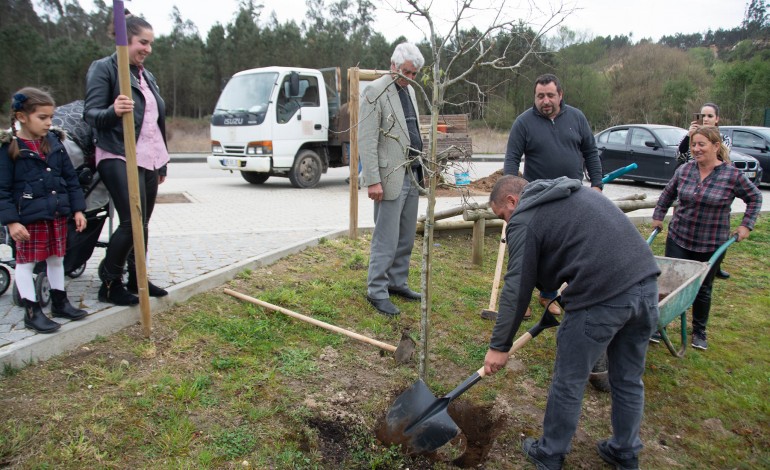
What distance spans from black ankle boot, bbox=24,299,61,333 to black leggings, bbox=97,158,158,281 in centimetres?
49

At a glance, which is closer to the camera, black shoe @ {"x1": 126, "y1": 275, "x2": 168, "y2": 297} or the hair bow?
the hair bow

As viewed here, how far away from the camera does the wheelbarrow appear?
354 cm

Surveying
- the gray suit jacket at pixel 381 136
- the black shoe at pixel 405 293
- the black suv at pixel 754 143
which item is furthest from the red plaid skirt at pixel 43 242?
the black suv at pixel 754 143

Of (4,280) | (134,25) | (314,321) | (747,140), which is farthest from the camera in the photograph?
(747,140)

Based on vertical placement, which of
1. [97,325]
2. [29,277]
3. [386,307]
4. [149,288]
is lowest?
[386,307]

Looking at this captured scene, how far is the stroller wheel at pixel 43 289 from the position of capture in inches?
136

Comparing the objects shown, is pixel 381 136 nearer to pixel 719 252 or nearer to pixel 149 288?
pixel 149 288

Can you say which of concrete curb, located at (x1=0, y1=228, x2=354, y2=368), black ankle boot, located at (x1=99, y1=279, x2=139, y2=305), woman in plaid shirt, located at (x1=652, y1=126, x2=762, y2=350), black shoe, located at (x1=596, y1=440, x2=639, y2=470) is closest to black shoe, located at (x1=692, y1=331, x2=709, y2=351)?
woman in plaid shirt, located at (x1=652, y1=126, x2=762, y2=350)

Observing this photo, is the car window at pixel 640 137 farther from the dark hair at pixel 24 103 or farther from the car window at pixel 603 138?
the dark hair at pixel 24 103

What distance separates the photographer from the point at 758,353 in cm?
449

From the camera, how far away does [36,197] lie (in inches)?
129

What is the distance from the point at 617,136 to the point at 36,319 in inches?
564

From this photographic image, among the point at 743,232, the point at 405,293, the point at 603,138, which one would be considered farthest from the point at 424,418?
the point at 603,138

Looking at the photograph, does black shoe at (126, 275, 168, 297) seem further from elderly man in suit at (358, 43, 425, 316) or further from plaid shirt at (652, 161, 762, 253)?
plaid shirt at (652, 161, 762, 253)
